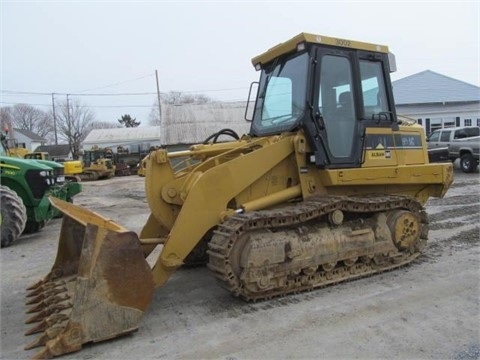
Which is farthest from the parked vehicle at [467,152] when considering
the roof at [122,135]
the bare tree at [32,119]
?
the bare tree at [32,119]

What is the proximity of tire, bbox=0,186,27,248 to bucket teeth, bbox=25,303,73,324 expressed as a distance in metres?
4.60

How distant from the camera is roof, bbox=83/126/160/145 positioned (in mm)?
61188

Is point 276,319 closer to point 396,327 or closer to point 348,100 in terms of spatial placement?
point 396,327

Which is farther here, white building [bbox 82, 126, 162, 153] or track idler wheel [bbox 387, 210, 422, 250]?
white building [bbox 82, 126, 162, 153]

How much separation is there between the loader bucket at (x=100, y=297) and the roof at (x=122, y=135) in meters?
56.6

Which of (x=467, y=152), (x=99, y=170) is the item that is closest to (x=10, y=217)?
(x=467, y=152)

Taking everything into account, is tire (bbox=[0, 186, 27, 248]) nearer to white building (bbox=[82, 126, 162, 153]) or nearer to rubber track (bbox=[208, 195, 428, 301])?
rubber track (bbox=[208, 195, 428, 301])

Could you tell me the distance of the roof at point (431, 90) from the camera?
112 feet

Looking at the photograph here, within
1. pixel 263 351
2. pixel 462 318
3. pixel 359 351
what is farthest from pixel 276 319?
pixel 462 318

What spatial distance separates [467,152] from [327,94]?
51.7ft

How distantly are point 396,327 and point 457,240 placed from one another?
3917 millimetres

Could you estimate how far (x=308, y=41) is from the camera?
5.57 m

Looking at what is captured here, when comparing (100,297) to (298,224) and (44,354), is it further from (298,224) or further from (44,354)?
(298,224)

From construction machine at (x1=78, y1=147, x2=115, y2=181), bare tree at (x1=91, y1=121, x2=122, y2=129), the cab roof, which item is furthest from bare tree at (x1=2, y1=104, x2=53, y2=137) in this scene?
the cab roof
